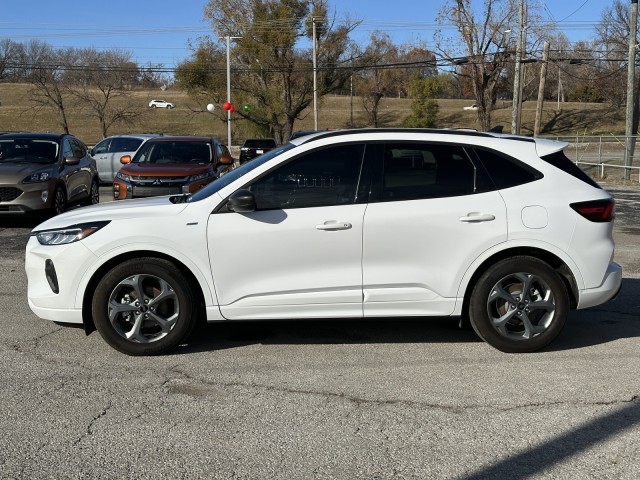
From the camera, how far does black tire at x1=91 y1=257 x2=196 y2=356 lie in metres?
5.31

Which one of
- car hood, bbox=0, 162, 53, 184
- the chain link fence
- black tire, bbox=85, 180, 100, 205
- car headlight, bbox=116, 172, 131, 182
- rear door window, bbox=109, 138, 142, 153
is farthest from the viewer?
the chain link fence

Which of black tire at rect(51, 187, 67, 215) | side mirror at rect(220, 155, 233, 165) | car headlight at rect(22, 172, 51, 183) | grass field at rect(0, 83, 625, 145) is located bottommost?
black tire at rect(51, 187, 67, 215)

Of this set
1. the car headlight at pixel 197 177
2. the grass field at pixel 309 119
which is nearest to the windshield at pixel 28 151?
the car headlight at pixel 197 177

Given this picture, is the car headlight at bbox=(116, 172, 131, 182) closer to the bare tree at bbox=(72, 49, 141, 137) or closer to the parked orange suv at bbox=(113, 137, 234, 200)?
the parked orange suv at bbox=(113, 137, 234, 200)

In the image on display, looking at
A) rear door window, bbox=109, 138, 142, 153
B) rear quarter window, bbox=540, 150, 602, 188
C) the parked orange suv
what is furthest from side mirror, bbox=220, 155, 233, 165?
rear door window, bbox=109, 138, 142, 153

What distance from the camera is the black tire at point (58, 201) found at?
1198 cm

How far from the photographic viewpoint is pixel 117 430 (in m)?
4.10

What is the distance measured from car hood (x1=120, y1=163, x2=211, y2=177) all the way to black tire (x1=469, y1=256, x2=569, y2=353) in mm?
7932

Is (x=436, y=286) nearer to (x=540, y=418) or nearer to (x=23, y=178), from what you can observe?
(x=540, y=418)

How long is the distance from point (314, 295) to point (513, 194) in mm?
1754

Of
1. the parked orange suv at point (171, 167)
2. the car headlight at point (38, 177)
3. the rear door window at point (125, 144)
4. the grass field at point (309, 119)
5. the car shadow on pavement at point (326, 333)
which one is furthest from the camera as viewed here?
the grass field at point (309, 119)

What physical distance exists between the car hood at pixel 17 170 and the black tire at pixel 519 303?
8718mm

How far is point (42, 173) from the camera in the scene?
39.1 feet

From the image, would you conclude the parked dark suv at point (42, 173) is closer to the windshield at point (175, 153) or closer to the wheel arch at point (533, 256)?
the windshield at point (175, 153)
